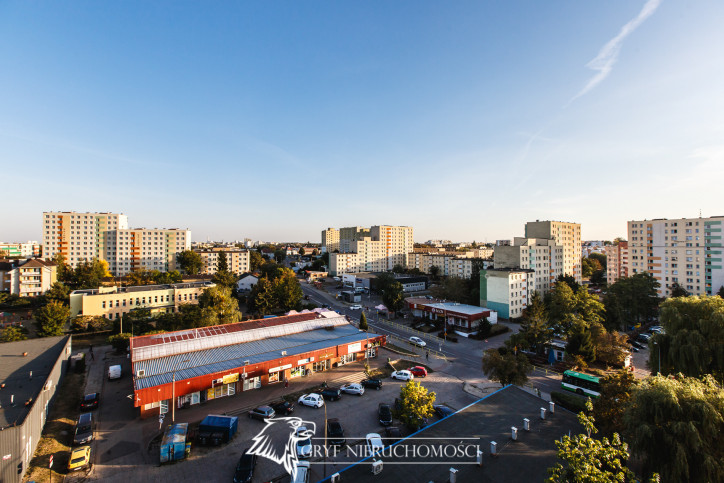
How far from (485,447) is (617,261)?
76.3 metres

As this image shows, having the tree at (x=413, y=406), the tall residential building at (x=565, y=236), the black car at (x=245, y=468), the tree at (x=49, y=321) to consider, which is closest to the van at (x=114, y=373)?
the tree at (x=49, y=321)

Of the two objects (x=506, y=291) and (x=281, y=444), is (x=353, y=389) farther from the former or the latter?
(x=506, y=291)

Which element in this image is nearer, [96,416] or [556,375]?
[96,416]

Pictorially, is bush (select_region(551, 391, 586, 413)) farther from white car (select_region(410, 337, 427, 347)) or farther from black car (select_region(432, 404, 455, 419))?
white car (select_region(410, 337, 427, 347))

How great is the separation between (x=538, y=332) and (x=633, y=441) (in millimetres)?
19982

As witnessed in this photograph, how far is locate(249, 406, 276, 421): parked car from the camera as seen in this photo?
19439 millimetres

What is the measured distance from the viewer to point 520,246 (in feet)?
175

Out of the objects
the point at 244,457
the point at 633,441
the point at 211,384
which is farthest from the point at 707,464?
the point at 211,384

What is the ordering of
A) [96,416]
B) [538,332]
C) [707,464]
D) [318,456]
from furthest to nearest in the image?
1. [538,332]
2. [96,416]
3. [318,456]
4. [707,464]

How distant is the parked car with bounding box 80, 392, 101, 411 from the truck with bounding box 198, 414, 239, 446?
8.98 m

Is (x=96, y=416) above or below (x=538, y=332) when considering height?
below

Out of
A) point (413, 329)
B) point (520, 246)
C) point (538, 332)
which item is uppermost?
point (520, 246)

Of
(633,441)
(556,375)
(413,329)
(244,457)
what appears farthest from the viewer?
(413,329)

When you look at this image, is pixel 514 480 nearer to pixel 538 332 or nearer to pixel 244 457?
pixel 244 457
